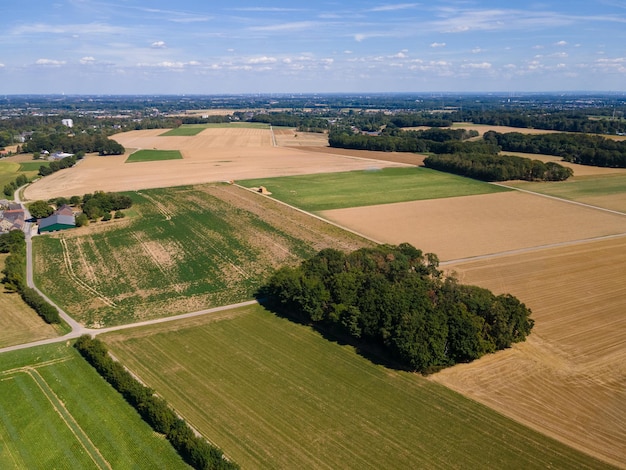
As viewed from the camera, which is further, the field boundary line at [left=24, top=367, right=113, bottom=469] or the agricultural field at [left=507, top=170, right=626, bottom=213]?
the agricultural field at [left=507, top=170, right=626, bottom=213]

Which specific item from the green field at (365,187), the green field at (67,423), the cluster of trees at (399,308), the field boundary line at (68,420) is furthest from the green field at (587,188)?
the field boundary line at (68,420)

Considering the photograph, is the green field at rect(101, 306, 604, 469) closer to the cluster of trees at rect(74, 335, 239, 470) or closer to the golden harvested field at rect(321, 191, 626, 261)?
the cluster of trees at rect(74, 335, 239, 470)

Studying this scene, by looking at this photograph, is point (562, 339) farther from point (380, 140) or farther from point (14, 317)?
point (380, 140)

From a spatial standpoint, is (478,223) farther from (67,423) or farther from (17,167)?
(17,167)

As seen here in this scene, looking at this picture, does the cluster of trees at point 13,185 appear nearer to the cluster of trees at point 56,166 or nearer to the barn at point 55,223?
the cluster of trees at point 56,166

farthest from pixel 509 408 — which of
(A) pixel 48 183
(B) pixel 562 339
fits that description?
(A) pixel 48 183

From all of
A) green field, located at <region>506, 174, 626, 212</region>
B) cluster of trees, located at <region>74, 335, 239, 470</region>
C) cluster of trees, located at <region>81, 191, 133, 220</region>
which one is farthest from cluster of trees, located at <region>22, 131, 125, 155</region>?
cluster of trees, located at <region>74, 335, 239, 470</region>
